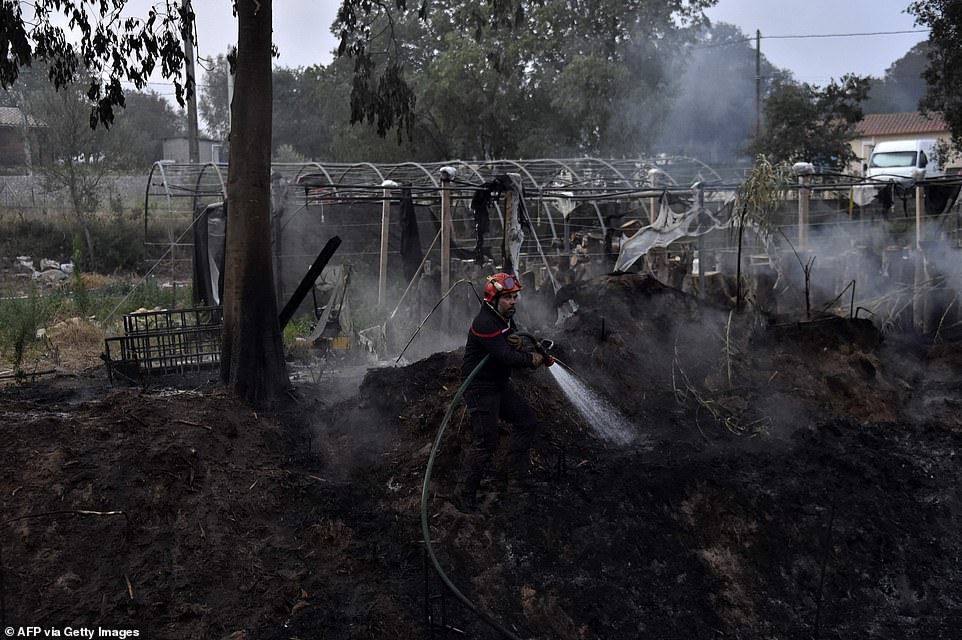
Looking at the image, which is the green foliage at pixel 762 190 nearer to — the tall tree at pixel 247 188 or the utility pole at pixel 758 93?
the tall tree at pixel 247 188

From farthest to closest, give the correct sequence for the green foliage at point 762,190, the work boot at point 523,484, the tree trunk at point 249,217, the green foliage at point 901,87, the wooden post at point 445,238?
1. the green foliage at point 901,87
2. the wooden post at point 445,238
3. the green foliage at point 762,190
4. the tree trunk at point 249,217
5. the work boot at point 523,484

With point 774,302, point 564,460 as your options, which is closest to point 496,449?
point 564,460

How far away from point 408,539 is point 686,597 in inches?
78.8

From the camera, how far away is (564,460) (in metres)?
7.58

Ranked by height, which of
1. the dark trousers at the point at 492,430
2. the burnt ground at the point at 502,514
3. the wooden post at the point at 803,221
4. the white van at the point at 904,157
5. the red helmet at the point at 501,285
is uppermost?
the white van at the point at 904,157

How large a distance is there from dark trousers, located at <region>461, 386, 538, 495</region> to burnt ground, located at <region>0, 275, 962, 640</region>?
9.5 inches

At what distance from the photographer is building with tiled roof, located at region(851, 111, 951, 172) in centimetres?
4088

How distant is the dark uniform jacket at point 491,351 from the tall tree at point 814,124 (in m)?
22.0

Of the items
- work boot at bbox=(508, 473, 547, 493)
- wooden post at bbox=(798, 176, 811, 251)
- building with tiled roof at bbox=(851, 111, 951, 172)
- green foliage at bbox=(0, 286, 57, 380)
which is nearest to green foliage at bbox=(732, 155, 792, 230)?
wooden post at bbox=(798, 176, 811, 251)

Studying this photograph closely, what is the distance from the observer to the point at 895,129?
4219 centimetres

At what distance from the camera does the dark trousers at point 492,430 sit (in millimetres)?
6977

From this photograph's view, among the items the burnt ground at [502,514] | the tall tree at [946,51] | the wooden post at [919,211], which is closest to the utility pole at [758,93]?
the tall tree at [946,51]

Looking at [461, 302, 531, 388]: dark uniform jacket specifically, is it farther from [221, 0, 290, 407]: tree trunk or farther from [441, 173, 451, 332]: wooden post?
[441, 173, 451, 332]: wooden post

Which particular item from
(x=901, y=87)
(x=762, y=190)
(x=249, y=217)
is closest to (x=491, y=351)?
(x=249, y=217)
